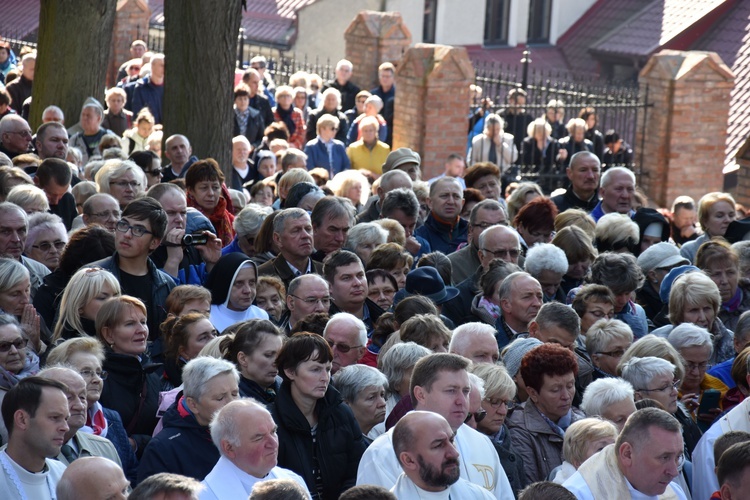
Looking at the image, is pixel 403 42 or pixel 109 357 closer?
pixel 109 357

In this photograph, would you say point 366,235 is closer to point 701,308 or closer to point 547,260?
point 547,260

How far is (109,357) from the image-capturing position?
21.4ft

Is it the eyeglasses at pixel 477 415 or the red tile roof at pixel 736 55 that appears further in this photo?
the red tile roof at pixel 736 55

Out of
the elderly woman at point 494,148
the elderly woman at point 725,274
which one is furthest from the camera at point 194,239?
the elderly woman at point 494,148

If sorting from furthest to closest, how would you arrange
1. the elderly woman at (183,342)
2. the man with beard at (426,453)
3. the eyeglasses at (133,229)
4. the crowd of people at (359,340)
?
the eyeglasses at (133,229) → the elderly woman at (183,342) → the crowd of people at (359,340) → the man with beard at (426,453)

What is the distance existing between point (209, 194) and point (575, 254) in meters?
2.85

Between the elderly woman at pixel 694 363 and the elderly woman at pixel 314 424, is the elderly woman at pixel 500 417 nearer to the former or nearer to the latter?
the elderly woman at pixel 314 424

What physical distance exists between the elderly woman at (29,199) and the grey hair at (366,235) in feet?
7.28

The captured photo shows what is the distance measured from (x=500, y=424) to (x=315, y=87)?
14626 mm

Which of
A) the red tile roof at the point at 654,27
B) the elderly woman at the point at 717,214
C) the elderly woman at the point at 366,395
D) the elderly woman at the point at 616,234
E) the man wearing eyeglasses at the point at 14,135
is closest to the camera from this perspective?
the elderly woman at the point at 366,395

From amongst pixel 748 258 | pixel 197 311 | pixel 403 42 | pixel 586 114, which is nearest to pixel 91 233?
pixel 197 311

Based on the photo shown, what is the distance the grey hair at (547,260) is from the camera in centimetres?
859

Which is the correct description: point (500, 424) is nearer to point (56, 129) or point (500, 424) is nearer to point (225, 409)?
point (225, 409)

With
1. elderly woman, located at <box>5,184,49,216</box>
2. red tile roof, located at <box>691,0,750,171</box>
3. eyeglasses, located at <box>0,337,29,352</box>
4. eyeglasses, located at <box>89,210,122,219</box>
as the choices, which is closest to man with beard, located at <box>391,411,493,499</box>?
eyeglasses, located at <box>0,337,29,352</box>
